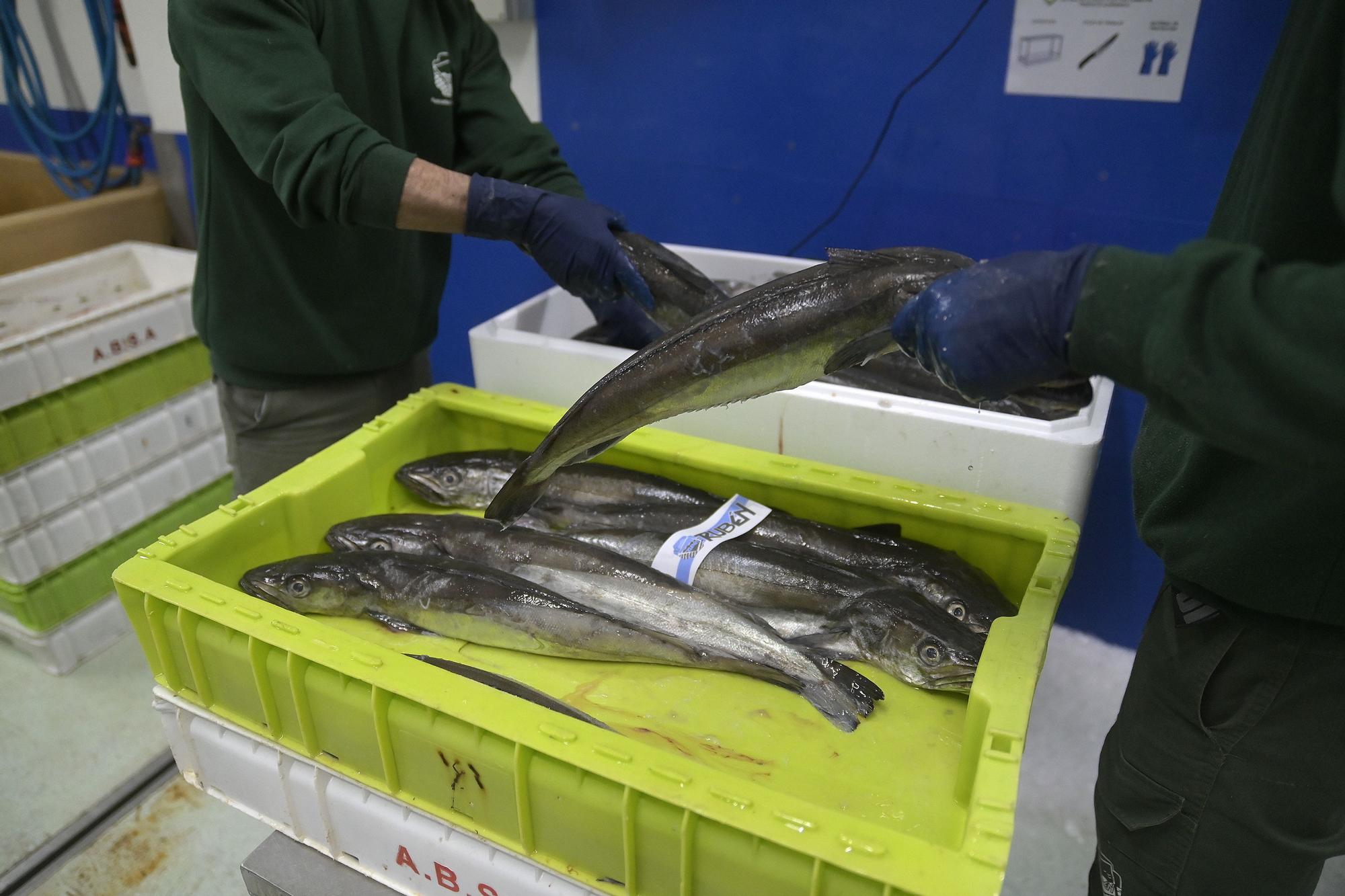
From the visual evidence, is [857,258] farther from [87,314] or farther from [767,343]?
[87,314]

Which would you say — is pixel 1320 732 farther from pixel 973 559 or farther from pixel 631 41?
pixel 631 41

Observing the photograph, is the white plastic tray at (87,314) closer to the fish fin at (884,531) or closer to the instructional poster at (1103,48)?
the fish fin at (884,531)

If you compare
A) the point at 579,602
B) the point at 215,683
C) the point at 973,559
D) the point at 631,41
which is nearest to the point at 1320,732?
the point at 973,559

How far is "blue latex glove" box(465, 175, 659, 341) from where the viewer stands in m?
1.55

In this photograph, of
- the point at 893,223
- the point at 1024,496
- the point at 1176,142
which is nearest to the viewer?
the point at 1024,496

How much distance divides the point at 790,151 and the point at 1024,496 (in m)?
1.38

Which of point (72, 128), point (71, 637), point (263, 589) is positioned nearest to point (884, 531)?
point (263, 589)

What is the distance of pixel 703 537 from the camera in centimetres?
148

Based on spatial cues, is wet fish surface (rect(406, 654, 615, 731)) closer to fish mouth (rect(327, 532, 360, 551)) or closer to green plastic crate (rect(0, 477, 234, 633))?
fish mouth (rect(327, 532, 360, 551))

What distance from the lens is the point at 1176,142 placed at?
6.78 feet

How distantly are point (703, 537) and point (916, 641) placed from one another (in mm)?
387

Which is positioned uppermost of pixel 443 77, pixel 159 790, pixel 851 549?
pixel 443 77

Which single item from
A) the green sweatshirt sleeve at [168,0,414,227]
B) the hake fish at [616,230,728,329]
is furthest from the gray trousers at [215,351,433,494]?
the hake fish at [616,230,728,329]

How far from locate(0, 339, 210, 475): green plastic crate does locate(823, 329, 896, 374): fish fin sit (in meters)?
2.16
